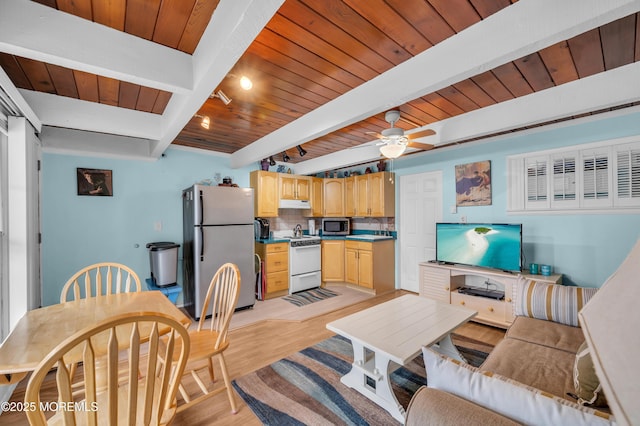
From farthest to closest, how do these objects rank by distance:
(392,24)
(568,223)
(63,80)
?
(568,223)
(63,80)
(392,24)

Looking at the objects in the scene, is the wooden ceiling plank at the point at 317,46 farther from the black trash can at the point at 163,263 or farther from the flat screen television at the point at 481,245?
the black trash can at the point at 163,263

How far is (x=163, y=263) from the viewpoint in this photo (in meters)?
3.25

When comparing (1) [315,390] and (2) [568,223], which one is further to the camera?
(2) [568,223]

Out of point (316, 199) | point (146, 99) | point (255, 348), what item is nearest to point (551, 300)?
point (255, 348)

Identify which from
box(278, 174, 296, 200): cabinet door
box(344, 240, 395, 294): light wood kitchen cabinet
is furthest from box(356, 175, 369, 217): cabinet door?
box(278, 174, 296, 200): cabinet door

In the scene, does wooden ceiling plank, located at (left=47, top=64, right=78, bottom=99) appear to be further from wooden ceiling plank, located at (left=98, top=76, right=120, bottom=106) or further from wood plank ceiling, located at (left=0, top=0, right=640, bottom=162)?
wooden ceiling plank, located at (left=98, top=76, right=120, bottom=106)

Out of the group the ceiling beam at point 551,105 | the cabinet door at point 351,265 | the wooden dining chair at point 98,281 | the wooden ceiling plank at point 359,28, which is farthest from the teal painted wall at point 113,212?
the ceiling beam at point 551,105

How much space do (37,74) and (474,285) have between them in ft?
16.1

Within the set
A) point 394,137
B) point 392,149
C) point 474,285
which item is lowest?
point 474,285

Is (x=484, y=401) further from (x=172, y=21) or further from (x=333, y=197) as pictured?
(x=333, y=197)

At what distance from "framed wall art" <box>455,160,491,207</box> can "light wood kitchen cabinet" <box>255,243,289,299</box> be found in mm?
2768

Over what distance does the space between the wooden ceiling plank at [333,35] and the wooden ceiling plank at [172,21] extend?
49cm

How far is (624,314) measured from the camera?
0.53 m

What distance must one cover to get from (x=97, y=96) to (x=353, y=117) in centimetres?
225
